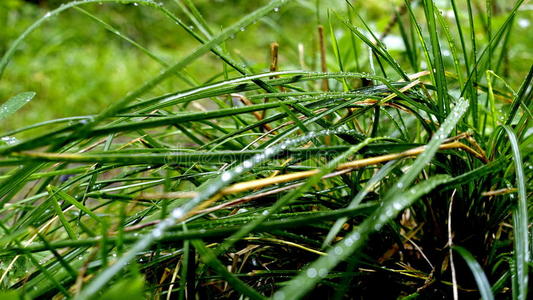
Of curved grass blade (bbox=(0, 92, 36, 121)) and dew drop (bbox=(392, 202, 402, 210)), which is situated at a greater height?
curved grass blade (bbox=(0, 92, 36, 121))

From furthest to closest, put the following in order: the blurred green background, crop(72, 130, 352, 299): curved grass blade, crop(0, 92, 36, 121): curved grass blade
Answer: the blurred green background
crop(0, 92, 36, 121): curved grass blade
crop(72, 130, 352, 299): curved grass blade

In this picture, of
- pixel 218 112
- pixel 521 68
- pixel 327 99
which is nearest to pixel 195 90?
pixel 218 112

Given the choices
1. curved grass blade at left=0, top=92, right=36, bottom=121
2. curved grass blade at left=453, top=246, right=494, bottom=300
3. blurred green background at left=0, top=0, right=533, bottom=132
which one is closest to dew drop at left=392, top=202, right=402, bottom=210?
curved grass blade at left=453, top=246, right=494, bottom=300

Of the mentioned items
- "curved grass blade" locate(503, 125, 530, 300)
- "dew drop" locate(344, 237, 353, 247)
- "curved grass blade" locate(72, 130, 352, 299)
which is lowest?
"curved grass blade" locate(503, 125, 530, 300)

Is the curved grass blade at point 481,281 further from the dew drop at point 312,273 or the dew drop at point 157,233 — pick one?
the dew drop at point 157,233

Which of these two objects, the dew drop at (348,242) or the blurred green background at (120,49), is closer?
the dew drop at (348,242)

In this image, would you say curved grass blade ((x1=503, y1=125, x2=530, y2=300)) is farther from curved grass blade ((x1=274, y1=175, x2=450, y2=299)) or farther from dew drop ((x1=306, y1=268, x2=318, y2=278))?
dew drop ((x1=306, y1=268, x2=318, y2=278))

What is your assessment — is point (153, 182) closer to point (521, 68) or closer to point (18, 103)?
point (18, 103)

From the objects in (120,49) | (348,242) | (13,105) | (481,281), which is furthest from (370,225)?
(120,49)

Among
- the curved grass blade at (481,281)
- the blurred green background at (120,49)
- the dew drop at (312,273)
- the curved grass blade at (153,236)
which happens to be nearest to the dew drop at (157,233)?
the curved grass blade at (153,236)

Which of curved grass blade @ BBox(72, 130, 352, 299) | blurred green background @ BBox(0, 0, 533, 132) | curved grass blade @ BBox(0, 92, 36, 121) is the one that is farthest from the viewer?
blurred green background @ BBox(0, 0, 533, 132)
